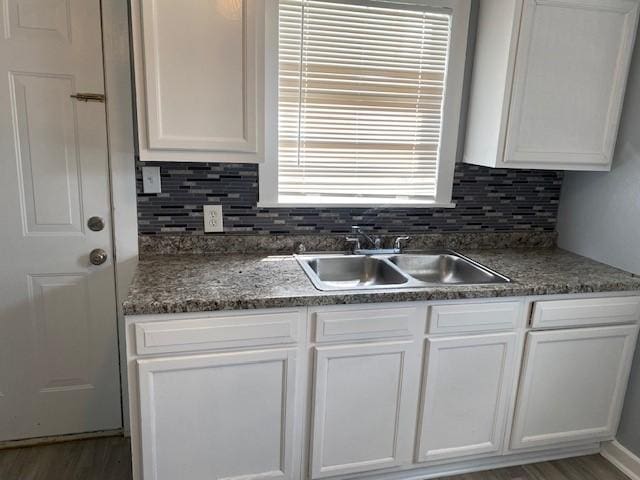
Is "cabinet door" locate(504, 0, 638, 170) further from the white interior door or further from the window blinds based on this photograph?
the white interior door

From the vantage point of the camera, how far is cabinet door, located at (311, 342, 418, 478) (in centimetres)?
167

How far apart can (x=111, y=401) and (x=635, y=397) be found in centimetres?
234

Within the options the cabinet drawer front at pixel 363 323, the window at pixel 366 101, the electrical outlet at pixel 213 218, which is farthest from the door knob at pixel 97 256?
the cabinet drawer front at pixel 363 323

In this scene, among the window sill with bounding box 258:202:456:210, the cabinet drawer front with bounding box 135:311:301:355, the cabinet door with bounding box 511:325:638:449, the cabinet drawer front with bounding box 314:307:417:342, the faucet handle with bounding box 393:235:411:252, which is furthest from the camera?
the faucet handle with bounding box 393:235:411:252

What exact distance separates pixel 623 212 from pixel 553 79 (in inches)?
26.4

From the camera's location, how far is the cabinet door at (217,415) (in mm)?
1531

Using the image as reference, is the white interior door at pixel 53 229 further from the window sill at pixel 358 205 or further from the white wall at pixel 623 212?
the white wall at pixel 623 212

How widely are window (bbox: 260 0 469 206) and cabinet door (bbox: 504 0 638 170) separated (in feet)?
1.06

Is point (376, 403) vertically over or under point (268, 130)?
under

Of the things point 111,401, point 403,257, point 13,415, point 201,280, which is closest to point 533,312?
point 403,257

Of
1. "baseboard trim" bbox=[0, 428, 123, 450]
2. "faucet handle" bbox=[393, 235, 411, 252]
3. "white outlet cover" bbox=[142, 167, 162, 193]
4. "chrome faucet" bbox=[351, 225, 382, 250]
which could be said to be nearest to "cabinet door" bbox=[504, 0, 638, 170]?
"faucet handle" bbox=[393, 235, 411, 252]

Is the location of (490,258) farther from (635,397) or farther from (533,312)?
(635,397)

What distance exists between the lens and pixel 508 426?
1921 mm

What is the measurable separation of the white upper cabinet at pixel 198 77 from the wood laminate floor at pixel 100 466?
1.32 m
